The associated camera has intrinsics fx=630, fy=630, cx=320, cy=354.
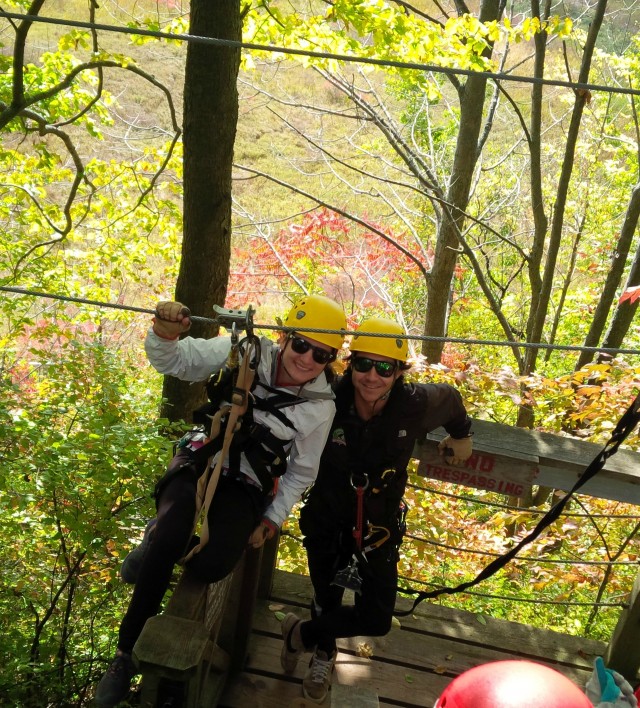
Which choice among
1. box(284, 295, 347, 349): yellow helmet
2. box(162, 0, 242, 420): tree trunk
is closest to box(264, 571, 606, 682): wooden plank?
box(284, 295, 347, 349): yellow helmet

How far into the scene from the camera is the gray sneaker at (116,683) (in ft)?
6.97

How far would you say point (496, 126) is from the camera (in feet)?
76.0

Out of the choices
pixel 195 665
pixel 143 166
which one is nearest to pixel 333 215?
pixel 143 166

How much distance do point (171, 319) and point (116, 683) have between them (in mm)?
1259

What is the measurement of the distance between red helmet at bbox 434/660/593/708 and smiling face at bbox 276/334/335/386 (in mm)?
1199

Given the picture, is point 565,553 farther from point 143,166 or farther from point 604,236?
point 604,236

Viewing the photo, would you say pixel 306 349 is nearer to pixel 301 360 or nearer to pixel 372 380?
pixel 301 360

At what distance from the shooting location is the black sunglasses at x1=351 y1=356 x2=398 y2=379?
2.55m

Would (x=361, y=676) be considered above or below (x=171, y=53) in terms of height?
below

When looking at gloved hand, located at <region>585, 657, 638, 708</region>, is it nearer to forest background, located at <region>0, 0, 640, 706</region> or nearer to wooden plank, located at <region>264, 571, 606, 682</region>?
forest background, located at <region>0, 0, 640, 706</region>

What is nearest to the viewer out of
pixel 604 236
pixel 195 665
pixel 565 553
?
pixel 195 665

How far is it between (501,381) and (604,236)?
886 cm

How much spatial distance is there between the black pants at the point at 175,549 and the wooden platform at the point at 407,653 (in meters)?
1.01

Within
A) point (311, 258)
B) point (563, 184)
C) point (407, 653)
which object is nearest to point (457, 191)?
point (563, 184)
